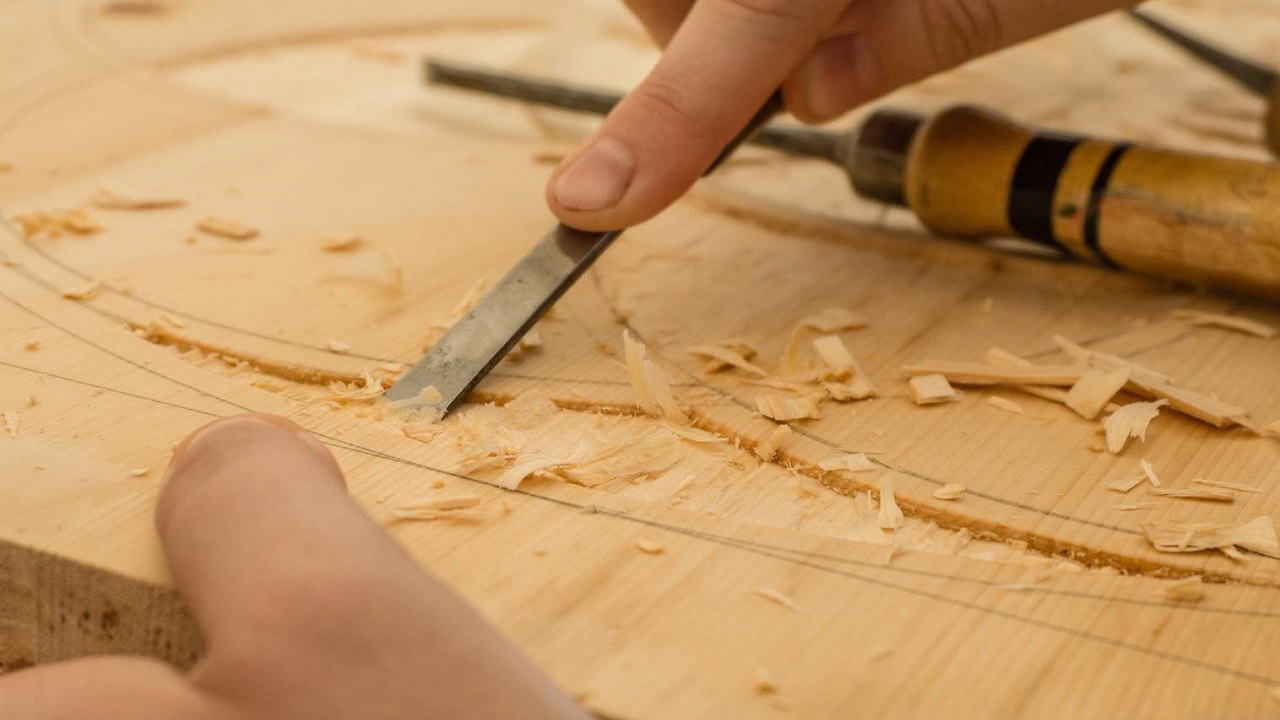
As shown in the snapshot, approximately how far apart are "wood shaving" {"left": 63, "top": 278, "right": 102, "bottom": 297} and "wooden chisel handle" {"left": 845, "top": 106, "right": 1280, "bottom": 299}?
1122 millimetres

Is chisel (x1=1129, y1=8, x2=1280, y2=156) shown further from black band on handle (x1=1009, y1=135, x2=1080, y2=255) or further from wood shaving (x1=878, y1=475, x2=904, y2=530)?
wood shaving (x1=878, y1=475, x2=904, y2=530)

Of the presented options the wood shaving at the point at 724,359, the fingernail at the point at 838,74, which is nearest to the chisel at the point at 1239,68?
the fingernail at the point at 838,74

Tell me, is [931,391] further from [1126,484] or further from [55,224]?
[55,224]

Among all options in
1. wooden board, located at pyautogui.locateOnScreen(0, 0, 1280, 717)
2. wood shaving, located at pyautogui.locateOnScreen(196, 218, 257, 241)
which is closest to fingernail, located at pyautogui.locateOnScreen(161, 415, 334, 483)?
wooden board, located at pyautogui.locateOnScreen(0, 0, 1280, 717)

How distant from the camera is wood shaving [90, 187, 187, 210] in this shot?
5.90 ft

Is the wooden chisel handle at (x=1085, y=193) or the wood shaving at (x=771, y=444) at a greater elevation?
the wooden chisel handle at (x=1085, y=193)

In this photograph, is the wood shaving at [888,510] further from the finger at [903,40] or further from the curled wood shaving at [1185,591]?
the finger at [903,40]

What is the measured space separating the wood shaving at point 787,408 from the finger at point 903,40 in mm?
534

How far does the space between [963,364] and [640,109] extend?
515 millimetres

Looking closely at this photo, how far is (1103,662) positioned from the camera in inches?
38.9

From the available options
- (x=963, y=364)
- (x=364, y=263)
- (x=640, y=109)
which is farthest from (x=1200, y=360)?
(x=364, y=263)

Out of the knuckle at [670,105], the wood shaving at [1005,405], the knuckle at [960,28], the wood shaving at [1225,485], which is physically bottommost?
the wood shaving at [1005,405]

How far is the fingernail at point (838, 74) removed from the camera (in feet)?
5.47

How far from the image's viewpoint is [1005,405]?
54.5 inches
